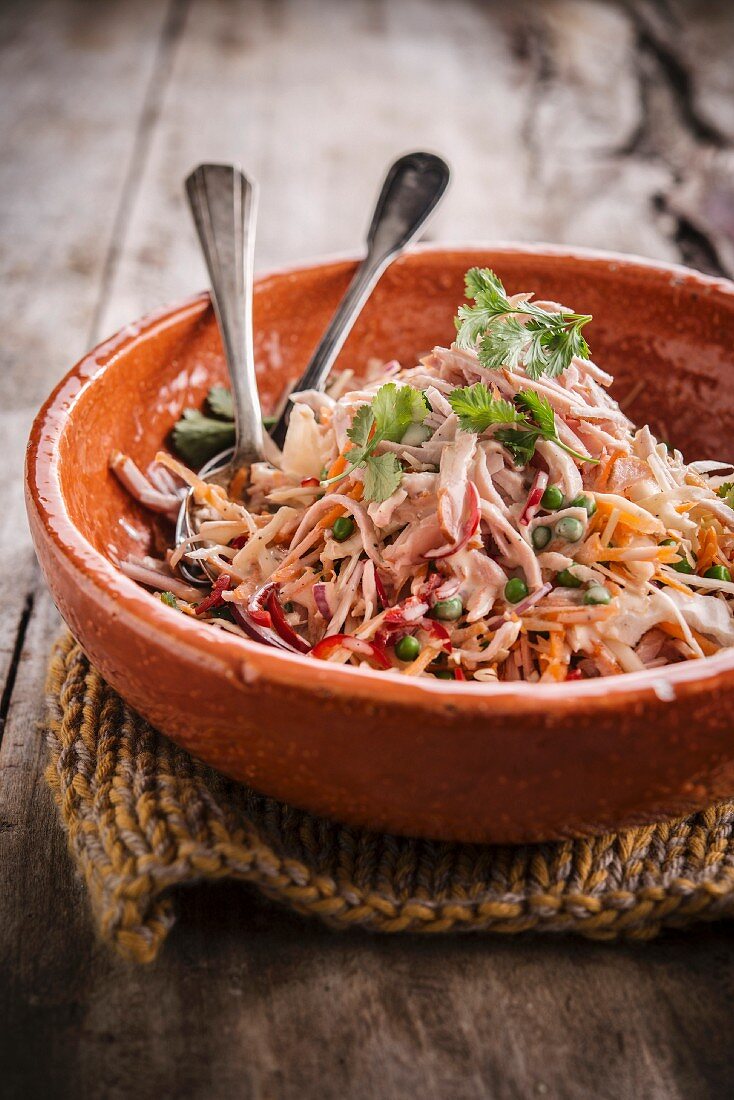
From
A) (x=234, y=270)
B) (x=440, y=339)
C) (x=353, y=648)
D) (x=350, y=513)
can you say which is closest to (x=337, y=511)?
(x=350, y=513)

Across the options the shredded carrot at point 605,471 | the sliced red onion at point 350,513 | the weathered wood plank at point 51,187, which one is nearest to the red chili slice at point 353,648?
the sliced red onion at point 350,513

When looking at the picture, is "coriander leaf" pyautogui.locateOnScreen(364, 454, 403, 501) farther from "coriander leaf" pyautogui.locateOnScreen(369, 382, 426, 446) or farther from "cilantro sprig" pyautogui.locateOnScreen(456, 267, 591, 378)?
"cilantro sprig" pyautogui.locateOnScreen(456, 267, 591, 378)

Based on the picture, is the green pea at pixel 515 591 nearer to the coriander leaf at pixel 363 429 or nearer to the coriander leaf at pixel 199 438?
the coriander leaf at pixel 363 429

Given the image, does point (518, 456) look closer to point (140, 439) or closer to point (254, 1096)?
point (140, 439)

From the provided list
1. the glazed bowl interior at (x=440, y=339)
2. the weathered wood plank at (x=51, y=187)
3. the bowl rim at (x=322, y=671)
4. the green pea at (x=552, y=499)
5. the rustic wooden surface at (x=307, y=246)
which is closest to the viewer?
the bowl rim at (x=322, y=671)

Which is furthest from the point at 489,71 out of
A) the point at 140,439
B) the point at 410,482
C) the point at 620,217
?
the point at 410,482

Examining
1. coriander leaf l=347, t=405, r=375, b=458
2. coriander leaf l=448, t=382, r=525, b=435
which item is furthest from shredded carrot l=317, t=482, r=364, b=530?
coriander leaf l=448, t=382, r=525, b=435

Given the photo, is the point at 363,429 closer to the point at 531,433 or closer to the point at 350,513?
the point at 350,513

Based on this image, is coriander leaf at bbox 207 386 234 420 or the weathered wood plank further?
the weathered wood plank
